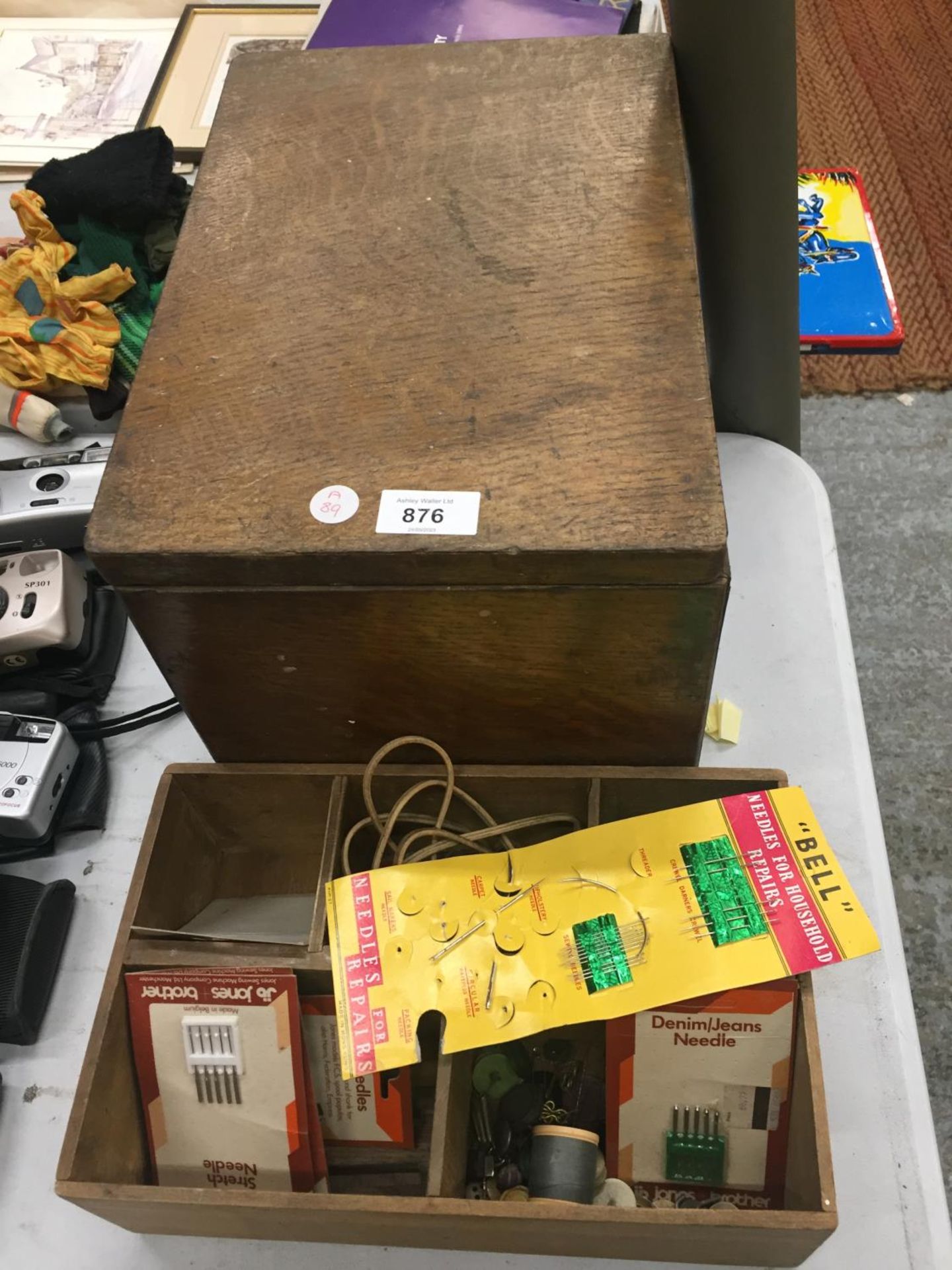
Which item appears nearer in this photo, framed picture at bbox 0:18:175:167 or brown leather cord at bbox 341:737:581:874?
brown leather cord at bbox 341:737:581:874

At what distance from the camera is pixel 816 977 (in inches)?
24.8

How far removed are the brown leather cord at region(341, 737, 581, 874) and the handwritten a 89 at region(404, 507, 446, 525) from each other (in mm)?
135

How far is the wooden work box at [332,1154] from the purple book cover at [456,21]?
0.65 metres

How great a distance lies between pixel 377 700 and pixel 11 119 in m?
1.01

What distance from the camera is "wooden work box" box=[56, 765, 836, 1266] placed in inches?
19.3

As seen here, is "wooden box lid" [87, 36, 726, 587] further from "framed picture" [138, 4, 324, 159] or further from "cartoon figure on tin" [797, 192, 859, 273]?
"cartoon figure on tin" [797, 192, 859, 273]

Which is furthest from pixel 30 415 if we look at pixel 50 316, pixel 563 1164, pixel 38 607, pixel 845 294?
pixel 845 294

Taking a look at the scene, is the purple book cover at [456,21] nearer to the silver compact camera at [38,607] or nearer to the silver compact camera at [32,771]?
the silver compact camera at [38,607]

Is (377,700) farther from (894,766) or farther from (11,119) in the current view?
(11,119)

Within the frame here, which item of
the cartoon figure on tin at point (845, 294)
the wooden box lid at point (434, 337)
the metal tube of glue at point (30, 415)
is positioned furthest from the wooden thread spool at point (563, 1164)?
the cartoon figure on tin at point (845, 294)

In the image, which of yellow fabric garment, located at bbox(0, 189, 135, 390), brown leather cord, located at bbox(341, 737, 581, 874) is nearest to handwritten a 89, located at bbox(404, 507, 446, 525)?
brown leather cord, located at bbox(341, 737, 581, 874)

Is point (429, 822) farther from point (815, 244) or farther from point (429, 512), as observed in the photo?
point (815, 244)

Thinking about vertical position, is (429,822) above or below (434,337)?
below

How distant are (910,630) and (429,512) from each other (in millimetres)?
991
